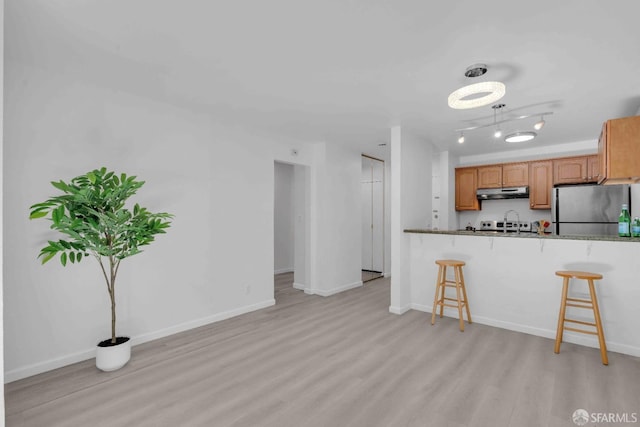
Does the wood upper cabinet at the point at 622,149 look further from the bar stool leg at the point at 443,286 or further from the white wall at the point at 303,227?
the white wall at the point at 303,227

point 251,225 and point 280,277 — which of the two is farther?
point 280,277

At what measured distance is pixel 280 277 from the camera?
259 inches

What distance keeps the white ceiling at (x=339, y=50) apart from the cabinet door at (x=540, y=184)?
5.94 ft

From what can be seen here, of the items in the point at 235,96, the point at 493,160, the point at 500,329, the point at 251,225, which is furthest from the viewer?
the point at 493,160

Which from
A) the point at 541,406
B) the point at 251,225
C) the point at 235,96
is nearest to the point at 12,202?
the point at 235,96

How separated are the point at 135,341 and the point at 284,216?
4.46 meters

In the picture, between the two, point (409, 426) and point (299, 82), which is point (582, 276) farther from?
point (299, 82)

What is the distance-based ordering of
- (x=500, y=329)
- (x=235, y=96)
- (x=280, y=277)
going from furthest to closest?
1. (x=280, y=277)
2. (x=500, y=329)
3. (x=235, y=96)

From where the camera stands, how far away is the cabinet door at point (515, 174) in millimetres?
5582

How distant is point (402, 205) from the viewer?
4.27m

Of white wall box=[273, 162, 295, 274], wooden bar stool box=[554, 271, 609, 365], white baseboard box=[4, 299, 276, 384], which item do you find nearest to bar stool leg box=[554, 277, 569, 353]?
wooden bar stool box=[554, 271, 609, 365]

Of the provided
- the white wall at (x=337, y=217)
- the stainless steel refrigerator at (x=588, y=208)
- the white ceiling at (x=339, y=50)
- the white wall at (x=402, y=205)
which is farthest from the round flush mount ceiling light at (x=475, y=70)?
the stainless steel refrigerator at (x=588, y=208)

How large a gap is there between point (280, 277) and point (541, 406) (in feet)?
16.5

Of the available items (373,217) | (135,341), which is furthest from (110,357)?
(373,217)
